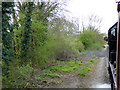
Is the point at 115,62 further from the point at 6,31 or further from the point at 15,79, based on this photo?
the point at 6,31

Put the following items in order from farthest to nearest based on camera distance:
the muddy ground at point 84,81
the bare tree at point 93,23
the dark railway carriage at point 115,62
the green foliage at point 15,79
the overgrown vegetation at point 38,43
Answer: the bare tree at point 93,23 → the muddy ground at point 84,81 → the overgrown vegetation at point 38,43 → the green foliage at point 15,79 → the dark railway carriage at point 115,62

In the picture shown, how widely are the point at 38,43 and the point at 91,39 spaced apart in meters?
2.66

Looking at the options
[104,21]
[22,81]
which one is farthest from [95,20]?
[22,81]

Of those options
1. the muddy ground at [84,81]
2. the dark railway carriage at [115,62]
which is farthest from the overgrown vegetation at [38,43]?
the dark railway carriage at [115,62]

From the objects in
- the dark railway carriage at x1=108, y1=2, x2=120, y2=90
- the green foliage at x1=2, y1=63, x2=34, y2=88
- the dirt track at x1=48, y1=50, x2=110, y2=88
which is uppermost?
the dark railway carriage at x1=108, y1=2, x2=120, y2=90

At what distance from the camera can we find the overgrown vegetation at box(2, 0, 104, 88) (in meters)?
2.61

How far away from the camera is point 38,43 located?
12.1 ft

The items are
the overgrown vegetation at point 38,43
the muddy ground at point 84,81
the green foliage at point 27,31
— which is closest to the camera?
the overgrown vegetation at point 38,43

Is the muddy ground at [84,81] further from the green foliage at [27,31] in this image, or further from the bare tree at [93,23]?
the bare tree at [93,23]

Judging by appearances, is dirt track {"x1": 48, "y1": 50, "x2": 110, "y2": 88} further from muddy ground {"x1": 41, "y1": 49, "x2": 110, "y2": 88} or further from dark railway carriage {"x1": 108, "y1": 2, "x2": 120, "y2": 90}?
dark railway carriage {"x1": 108, "y1": 2, "x2": 120, "y2": 90}

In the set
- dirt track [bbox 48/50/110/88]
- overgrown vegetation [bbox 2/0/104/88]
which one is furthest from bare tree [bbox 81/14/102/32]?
dirt track [bbox 48/50/110/88]

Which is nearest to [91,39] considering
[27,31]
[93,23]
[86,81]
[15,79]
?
[93,23]

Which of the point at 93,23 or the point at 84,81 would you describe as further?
the point at 93,23

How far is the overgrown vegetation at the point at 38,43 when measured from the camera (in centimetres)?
261
